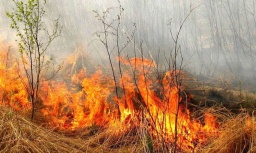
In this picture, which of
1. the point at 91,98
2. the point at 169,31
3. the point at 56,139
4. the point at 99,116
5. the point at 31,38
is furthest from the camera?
the point at 169,31

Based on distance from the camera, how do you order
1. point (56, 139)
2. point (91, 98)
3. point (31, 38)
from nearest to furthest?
point (56, 139) < point (31, 38) < point (91, 98)

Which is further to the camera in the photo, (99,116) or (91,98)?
(91,98)

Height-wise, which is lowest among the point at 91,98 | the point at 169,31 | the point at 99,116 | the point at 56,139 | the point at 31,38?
the point at 99,116

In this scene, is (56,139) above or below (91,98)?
below

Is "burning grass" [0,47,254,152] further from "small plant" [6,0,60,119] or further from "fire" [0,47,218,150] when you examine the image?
"small plant" [6,0,60,119]

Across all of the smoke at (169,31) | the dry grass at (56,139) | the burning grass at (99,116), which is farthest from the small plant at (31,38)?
the smoke at (169,31)

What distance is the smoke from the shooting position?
38.7 feet

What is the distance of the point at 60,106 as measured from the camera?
7438mm

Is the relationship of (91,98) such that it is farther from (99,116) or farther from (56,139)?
(56,139)

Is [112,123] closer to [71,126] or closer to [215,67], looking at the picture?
[71,126]

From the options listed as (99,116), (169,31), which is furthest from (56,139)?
(169,31)

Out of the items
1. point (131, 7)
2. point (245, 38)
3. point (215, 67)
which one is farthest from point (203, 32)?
point (131, 7)

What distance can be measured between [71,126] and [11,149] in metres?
3.23

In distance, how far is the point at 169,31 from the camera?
44.7ft
